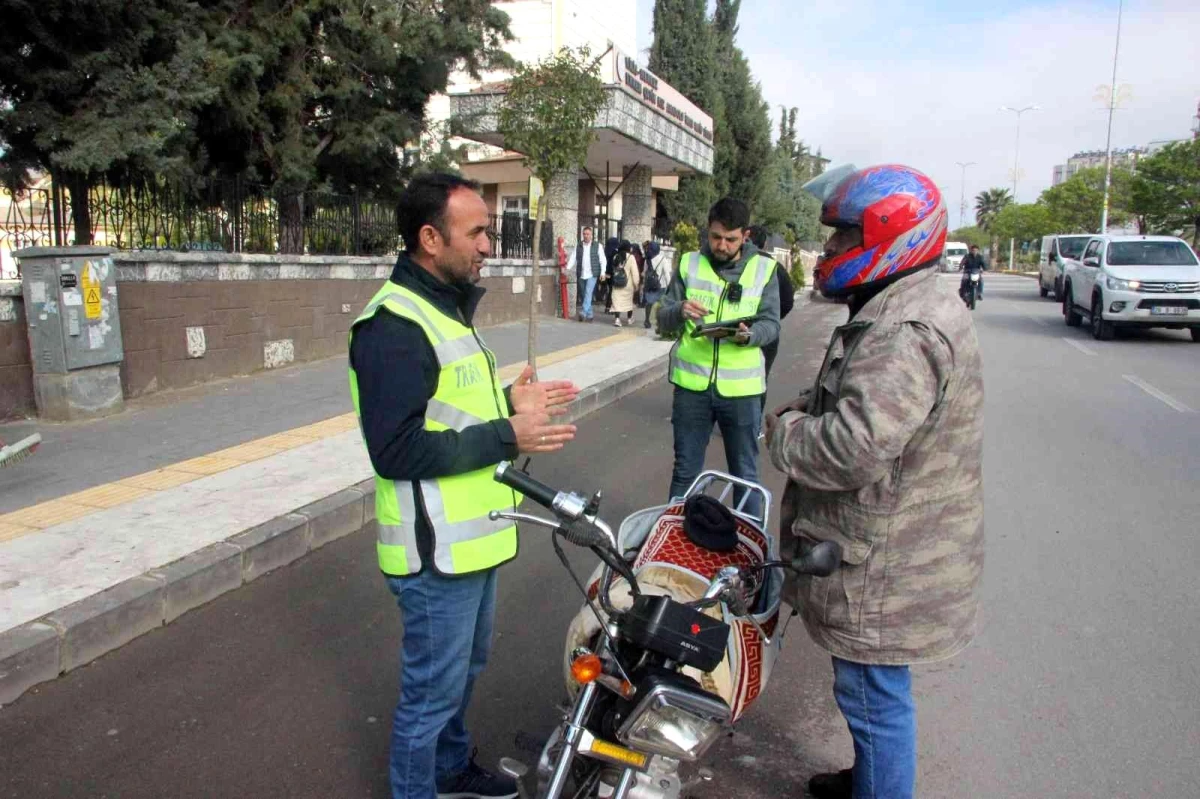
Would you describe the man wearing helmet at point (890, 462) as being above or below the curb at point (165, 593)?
above

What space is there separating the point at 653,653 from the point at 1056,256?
29.0m

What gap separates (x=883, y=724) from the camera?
98.5 inches

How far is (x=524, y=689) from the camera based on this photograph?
12.0 feet

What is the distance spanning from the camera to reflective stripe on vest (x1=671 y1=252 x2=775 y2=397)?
14.9ft

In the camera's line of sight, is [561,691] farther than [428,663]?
Yes

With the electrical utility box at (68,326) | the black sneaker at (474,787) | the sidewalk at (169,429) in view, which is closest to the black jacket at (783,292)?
the black sneaker at (474,787)

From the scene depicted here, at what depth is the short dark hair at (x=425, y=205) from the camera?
2.44 metres

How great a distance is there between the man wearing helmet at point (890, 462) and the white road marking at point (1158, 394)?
8.73 metres

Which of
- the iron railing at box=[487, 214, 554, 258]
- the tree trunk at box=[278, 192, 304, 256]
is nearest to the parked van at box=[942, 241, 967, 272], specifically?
the iron railing at box=[487, 214, 554, 258]

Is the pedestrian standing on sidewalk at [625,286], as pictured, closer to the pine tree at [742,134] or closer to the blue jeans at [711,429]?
the blue jeans at [711,429]

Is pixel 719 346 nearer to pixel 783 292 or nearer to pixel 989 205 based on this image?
pixel 783 292

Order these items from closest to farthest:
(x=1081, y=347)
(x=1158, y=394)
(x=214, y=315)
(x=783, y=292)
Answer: (x=783, y=292) < (x=214, y=315) < (x=1158, y=394) < (x=1081, y=347)

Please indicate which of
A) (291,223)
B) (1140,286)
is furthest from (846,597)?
(1140,286)

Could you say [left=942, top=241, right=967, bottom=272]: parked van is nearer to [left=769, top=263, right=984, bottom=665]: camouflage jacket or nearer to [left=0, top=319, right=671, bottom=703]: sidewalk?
[left=0, top=319, right=671, bottom=703]: sidewalk
